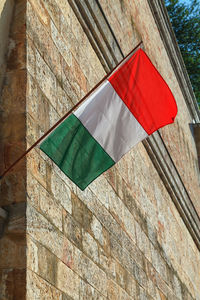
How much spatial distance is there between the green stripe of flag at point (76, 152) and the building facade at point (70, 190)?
20 centimetres

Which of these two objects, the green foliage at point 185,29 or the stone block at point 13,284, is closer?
the stone block at point 13,284

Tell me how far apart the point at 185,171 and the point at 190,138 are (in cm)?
168

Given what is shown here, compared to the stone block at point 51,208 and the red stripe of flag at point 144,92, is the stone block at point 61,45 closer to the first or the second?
the red stripe of flag at point 144,92

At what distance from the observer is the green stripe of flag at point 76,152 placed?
356 centimetres

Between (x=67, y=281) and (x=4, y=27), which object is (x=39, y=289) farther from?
(x=4, y=27)

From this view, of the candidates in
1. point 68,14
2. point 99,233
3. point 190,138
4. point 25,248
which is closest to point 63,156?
point 25,248

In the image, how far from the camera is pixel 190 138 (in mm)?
11656

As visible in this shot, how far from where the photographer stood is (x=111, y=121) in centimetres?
392

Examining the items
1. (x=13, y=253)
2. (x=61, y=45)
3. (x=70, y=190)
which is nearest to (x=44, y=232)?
(x=13, y=253)

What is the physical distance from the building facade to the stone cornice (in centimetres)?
2

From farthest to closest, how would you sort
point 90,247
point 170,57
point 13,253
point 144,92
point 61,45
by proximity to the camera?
1. point 170,57
2. point 61,45
3. point 90,247
4. point 144,92
5. point 13,253

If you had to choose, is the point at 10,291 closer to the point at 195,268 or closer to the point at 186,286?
the point at 186,286

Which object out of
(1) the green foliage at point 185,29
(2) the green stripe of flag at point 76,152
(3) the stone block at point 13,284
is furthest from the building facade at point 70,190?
(1) the green foliage at point 185,29

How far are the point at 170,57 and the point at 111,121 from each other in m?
6.42
